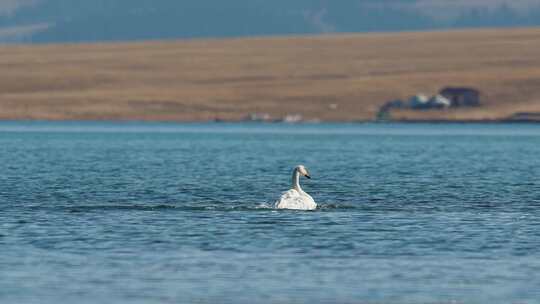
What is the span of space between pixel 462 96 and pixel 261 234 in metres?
108

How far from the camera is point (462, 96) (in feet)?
429

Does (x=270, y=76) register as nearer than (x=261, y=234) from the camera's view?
No

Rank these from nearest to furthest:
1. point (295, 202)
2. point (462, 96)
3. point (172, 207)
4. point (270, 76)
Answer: point (295, 202) < point (172, 207) < point (462, 96) < point (270, 76)

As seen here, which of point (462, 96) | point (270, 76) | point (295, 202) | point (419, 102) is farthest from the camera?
point (270, 76)

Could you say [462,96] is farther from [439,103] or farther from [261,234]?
[261,234]

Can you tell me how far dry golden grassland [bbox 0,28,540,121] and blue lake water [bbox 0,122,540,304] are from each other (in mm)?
78784

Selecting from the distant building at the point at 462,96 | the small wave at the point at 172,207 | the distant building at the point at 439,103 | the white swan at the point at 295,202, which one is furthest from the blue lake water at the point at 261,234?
the distant building at the point at 462,96

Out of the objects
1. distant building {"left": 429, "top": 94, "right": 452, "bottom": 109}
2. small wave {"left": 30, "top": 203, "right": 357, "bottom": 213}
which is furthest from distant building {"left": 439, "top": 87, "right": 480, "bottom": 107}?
small wave {"left": 30, "top": 203, "right": 357, "bottom": 213}

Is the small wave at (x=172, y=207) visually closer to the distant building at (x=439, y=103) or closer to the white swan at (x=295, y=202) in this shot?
the white swan at (x=295, y=202)

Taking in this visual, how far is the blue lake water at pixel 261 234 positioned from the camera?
61.2 ft

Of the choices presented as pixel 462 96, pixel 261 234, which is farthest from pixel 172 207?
pixel 462 96

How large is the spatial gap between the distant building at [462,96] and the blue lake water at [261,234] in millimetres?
79772

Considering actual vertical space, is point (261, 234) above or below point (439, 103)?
below

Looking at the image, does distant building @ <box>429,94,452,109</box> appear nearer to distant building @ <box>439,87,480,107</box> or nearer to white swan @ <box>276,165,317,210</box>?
distant building @ <box>439,87,480,107</box>
